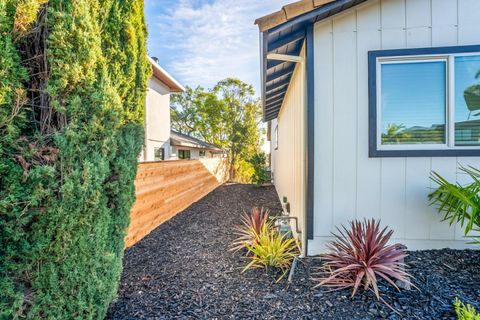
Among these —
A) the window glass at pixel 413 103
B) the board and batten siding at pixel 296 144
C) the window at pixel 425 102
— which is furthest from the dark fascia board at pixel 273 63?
the window glass at pixel 413 103

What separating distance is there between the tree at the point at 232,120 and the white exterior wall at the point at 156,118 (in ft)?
22.5

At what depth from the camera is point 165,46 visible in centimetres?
1320

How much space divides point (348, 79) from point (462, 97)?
4.91 ft

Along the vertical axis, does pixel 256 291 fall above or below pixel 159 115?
below

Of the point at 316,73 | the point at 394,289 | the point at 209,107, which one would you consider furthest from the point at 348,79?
the point at 209,107

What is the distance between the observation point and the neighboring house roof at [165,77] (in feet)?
34.1

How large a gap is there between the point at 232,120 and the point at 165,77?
954 centimetres

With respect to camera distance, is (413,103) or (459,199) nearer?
(459,199)

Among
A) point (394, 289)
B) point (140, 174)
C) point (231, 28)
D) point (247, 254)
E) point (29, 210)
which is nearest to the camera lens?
point (29, 210)

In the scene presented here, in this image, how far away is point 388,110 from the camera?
355 cm

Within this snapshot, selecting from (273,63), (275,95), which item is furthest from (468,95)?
(275,95)

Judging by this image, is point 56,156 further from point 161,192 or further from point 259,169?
point 259,169

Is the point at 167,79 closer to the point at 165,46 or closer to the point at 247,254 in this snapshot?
the point at 165,46

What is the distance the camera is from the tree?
19375mm
